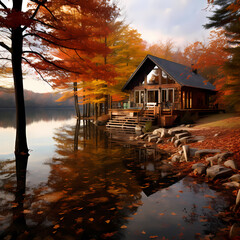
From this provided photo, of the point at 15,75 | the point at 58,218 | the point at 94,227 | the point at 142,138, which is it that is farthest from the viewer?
the point at 142,138

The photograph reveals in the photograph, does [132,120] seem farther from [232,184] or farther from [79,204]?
[79,204]

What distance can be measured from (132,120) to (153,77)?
25.6ft

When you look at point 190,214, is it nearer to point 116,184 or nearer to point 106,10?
point 116,184

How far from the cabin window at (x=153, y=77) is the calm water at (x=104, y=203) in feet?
62.2

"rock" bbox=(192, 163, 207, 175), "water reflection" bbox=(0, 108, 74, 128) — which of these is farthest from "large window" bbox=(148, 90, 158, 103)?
"rock" bbox=(192, 163, 207, 175)

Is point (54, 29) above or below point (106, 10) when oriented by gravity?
below

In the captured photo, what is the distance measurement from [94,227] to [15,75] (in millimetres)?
9010

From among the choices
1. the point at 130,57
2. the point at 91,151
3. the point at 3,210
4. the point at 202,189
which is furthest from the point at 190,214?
the point at 130,57

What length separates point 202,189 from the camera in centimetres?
624

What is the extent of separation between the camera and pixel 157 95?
2705 centimetres

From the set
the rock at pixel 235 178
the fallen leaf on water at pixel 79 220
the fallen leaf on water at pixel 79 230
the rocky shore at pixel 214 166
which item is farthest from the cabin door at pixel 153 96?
the fallen leaf on water at pixel 79 230

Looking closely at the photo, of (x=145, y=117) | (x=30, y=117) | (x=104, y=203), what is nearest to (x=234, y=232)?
(x=104, y=203)

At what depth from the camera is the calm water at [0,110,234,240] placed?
4.14m

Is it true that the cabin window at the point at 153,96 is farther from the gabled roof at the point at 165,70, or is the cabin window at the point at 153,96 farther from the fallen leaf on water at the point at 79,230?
the fallen leaf on water at the point at 79,230
